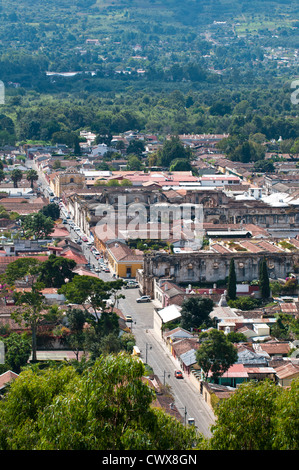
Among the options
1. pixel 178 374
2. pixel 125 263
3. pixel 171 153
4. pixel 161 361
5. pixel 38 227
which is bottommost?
pixel 171 153

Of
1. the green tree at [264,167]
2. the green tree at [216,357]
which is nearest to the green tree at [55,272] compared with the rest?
the green tree at [216,357]

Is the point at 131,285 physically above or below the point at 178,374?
below

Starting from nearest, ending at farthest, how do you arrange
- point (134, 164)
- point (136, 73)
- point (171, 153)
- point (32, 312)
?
point (32, 312) → point (134, 164) → point (171, 153) → point (136, 73)

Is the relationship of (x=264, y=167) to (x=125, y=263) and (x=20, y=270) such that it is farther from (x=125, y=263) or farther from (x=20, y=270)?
(x=20, y=270)

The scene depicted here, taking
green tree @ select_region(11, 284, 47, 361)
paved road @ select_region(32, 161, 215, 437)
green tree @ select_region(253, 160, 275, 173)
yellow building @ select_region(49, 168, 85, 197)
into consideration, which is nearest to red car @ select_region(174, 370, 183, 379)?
paved road @ select_region(32, 161, 215, 437)

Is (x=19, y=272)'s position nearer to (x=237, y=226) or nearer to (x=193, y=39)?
(x=237, y=226)

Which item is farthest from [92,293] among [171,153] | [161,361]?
[171,153]
